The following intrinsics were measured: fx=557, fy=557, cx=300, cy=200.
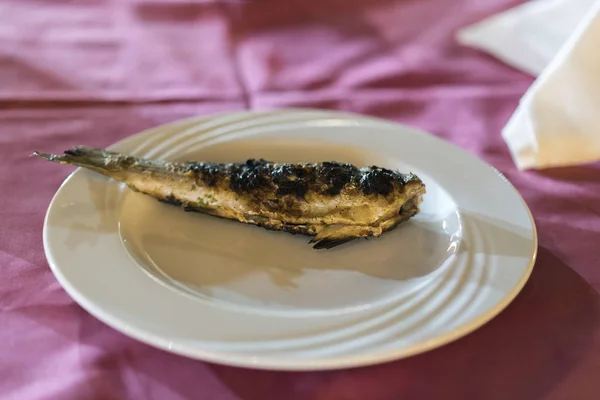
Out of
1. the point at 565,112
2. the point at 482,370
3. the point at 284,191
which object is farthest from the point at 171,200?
the point at 565,112

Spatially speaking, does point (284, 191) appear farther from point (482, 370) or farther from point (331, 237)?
point (482, 370)

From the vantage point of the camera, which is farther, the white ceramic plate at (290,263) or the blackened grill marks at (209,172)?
the blackened grill marks at (209,172)

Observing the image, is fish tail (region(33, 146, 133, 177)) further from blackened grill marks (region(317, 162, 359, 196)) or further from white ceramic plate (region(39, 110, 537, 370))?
blackened grill marks (region(317, 162, 359, 196))

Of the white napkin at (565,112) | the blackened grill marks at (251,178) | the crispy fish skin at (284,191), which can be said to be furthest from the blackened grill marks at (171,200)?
the white napkin at (565,112)

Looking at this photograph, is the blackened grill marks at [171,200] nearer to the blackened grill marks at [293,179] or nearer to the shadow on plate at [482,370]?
the blackened grill marks at [293,179]

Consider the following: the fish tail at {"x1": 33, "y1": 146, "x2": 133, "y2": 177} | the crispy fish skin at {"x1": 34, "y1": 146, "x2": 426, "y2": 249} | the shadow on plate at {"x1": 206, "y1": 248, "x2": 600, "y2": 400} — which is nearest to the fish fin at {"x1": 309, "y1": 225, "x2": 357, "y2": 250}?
the crispy fish skin at {"x1": 34, "y1": 146, "x2": 426, "y2": 249}

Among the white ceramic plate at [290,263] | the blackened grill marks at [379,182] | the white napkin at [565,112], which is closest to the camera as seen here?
the white ceramic plate at [290,263]
